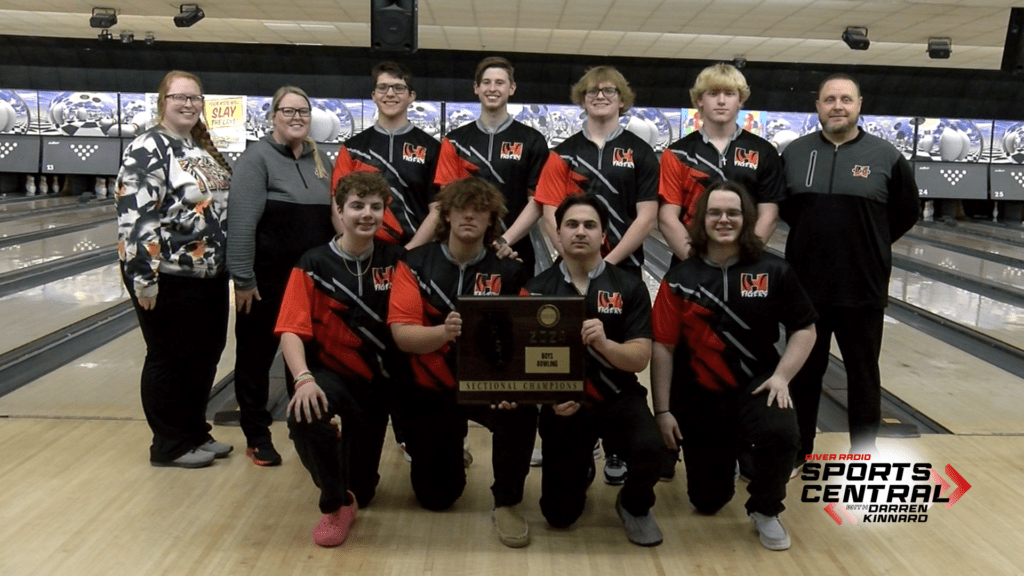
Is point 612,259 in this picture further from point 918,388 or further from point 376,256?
point 918,388

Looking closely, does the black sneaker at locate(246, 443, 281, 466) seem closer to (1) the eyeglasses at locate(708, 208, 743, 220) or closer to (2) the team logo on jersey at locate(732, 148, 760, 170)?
(1) the eyeglasses at locate(708, 208, 743, 220)

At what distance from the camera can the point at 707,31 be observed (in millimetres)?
7488

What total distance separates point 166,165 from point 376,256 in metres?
0.67

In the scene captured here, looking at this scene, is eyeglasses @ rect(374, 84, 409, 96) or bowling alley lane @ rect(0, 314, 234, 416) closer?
eyeglasses @ rect(374, 84, 409, 96)

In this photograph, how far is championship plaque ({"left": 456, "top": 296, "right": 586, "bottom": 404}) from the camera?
2.03 m

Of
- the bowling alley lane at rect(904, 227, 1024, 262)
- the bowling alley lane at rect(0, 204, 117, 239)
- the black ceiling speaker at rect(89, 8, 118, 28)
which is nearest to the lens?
the black ceiling speaker at rect(89, 8, 118, 28)

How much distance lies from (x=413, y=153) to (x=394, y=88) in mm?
203

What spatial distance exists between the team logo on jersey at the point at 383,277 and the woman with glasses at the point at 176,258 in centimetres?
54

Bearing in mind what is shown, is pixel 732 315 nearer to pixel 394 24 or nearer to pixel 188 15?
pixel 394 24

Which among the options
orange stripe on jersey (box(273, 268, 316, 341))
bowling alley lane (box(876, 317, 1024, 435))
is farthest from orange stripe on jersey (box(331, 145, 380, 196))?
bowling alley lane (box(876, 317, 1024, 435))

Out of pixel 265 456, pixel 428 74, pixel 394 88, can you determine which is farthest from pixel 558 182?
pixel 428 74

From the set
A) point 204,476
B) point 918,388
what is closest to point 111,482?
point 204,476

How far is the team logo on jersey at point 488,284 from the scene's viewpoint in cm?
232

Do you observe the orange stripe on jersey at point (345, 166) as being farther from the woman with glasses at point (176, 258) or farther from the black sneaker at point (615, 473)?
the black sneaker at point (615, 473)
